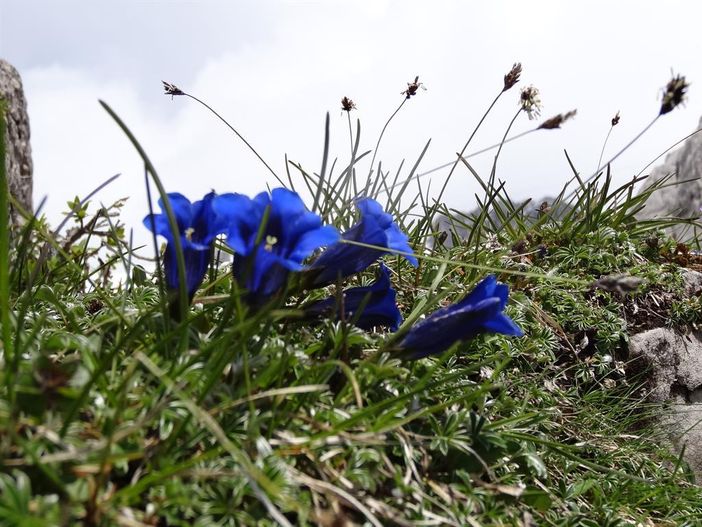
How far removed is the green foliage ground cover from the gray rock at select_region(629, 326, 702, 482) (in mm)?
118

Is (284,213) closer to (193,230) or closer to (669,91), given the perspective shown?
(193,230)

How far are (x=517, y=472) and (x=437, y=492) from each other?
1.49 ft

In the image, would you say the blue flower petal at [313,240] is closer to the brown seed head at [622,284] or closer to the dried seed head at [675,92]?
the brown seed head at [622,284]

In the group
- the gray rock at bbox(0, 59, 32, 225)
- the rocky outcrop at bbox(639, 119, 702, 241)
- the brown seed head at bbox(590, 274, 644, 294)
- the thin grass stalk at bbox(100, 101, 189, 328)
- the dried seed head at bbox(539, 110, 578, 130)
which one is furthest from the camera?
the rocky outcrop at bbox(639, 119, 702, 241)

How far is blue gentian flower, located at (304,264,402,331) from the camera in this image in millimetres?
1824

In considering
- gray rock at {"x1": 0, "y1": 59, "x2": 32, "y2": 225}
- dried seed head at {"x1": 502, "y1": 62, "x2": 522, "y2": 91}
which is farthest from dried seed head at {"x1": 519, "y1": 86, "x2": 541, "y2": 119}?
gray rock at {"x1": 0, "y1": 59, "x2": 32, "y2": 225}

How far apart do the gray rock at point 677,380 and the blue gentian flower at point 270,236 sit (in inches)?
74.0

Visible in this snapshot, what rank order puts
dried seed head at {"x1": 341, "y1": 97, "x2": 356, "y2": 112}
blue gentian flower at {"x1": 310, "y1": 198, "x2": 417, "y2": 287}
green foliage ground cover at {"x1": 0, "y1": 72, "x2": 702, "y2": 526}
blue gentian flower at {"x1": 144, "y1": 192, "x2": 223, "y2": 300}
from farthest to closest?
1. dried seed head at {"x1": 341, "y1": 97, "x2": 356, "y2": 112}
2. blue gentian flower at {"x1": 310, "y1": 198, "x2": 417, "y2": 287}
3. blue gentian flower at {"x1": 144, "y1": 192, "x2": 223, "y2": 300}
4. green foliage ground cover at {"x1": 0, "y1": 72, "x2": 702, "y2": 526}

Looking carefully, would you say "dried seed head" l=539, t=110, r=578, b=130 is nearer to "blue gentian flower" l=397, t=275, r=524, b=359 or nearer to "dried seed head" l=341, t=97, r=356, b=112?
"blue gentian flower" l=397, t=275, r=524, b=359

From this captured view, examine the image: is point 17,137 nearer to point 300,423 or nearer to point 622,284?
point 300,423

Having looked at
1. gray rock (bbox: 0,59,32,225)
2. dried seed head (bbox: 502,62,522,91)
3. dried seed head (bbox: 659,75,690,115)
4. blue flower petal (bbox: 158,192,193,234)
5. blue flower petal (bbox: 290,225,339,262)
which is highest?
gray rock (bbox: 0,59,32,225)

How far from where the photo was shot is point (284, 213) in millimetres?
1628

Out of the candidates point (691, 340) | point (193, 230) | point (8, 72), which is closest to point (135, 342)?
point (193, 230)

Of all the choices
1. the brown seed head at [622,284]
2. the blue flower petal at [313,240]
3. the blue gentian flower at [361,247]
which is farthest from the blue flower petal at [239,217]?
the brown seed head at [622,284]
